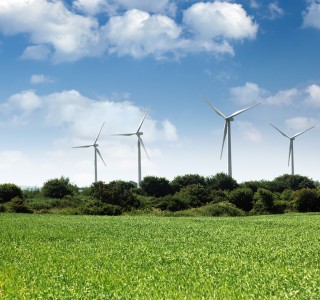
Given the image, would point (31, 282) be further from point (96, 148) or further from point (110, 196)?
point (96, 148)

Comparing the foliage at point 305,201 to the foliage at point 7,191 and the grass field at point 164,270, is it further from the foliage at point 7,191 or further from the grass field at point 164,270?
the grass field at point 164,270

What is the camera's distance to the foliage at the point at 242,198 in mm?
96688

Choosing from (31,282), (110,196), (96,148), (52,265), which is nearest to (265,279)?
(31,282)

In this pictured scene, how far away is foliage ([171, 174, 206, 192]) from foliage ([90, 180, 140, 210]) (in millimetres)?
30487

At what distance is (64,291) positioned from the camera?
14016mm

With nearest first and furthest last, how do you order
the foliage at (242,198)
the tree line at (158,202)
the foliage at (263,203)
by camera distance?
the tree line at (158,202)
the foliage at (263,203)
the foliage at (242,198)

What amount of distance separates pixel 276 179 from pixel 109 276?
118 meters

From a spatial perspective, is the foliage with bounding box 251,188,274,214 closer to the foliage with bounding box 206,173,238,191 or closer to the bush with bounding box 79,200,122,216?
the foliage with bounding box 206,173,238,191

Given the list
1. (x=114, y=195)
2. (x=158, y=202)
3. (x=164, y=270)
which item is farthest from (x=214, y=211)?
(x=164, y=270)

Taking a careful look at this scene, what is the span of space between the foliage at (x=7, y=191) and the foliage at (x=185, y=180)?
124 ft

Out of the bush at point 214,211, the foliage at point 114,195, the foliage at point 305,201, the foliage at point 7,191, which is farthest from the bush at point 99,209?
the foliage at point 305,201

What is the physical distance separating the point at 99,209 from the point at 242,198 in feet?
100

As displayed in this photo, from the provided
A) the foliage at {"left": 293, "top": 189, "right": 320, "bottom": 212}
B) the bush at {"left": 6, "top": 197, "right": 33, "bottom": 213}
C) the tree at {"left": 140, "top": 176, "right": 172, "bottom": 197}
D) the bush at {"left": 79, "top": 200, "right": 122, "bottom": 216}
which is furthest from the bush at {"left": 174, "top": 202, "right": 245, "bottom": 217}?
the tree at {"left": 140, "top": 176, "right": 172, "bottom": 197}

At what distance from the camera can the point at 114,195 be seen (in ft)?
289
